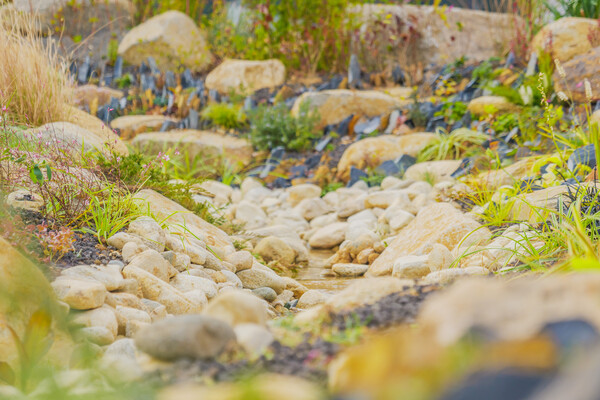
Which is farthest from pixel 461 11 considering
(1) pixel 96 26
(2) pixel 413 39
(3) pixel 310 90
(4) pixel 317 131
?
(1) pixel 96 26

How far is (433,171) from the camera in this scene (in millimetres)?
5660

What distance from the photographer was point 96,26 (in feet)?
37.3

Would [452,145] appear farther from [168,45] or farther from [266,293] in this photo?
[168,45]

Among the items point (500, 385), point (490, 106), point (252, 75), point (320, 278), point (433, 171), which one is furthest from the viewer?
point (252, 75)

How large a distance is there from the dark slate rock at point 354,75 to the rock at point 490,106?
7.02 ft

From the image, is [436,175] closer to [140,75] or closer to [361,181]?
[361,181]

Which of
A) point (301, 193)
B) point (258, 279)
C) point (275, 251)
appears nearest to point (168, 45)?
point (301, 193)

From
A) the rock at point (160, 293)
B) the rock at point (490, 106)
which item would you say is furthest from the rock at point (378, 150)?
the rock at point (160, 293)

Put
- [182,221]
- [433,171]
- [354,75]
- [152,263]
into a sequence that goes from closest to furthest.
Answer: [152,263]
[182,221]
[433,171]
[354,75]

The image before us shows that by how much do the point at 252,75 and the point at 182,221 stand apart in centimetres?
547

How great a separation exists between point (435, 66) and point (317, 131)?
2.54 metres

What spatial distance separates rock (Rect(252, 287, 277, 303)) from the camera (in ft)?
10.9

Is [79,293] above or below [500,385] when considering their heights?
below

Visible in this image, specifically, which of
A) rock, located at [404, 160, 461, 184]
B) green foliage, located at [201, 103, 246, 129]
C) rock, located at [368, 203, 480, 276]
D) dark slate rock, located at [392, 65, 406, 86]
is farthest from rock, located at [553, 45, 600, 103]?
green foliage, located at [201, 103, 246, 129]
